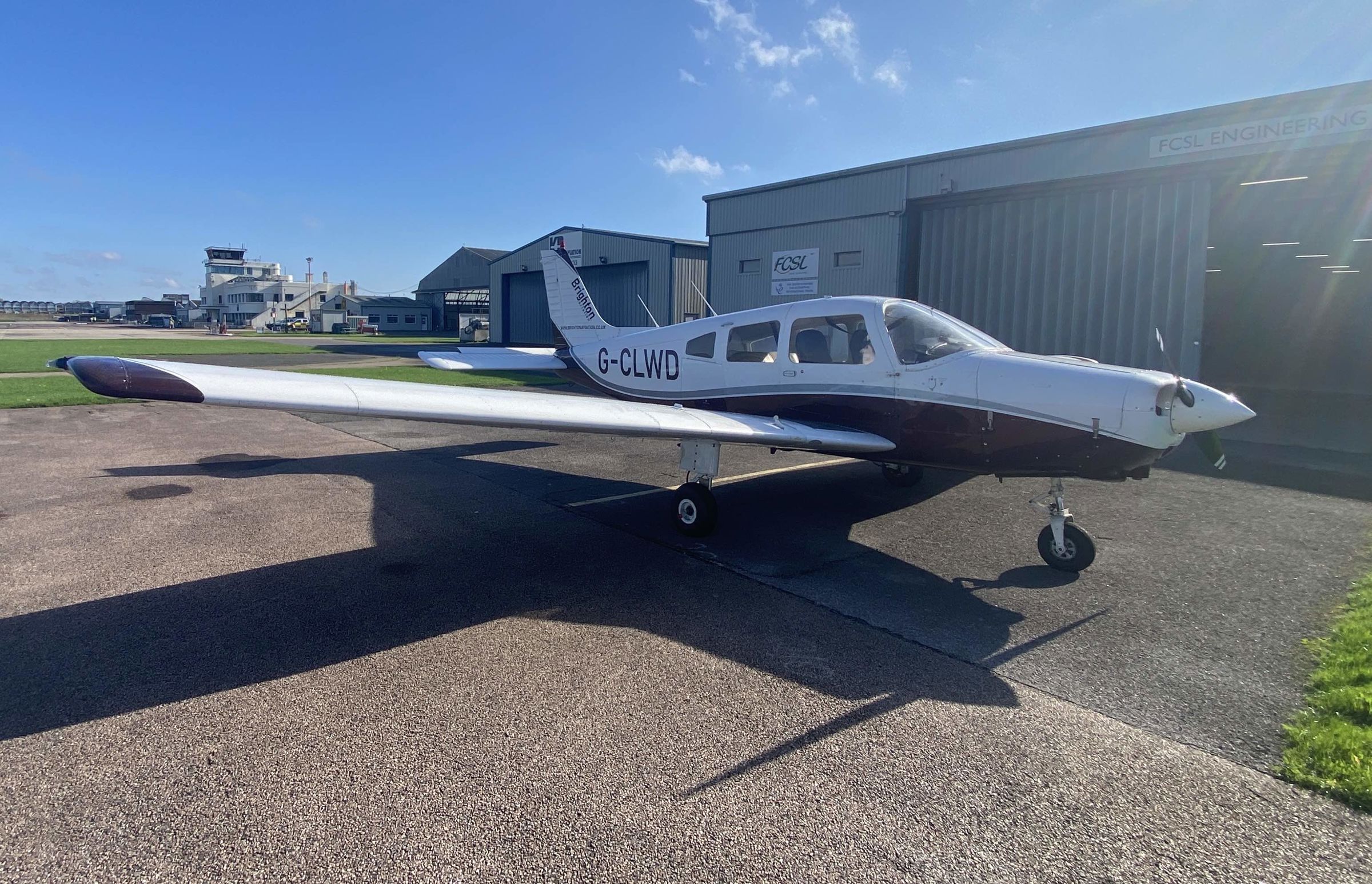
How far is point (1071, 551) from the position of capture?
613 centimetres

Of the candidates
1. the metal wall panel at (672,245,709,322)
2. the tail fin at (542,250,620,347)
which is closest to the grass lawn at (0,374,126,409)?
the tail fin at (542,250,620,347)

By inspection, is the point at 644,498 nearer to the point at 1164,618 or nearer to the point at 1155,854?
the point at 1164,618

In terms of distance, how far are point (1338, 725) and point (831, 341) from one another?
496 cm

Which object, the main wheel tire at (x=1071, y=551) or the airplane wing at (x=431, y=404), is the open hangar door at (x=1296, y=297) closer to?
the main wheel tire at (x=1071, y=551)

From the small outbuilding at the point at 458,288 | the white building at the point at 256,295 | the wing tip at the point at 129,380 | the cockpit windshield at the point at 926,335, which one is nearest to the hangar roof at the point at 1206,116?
the cockpit windshield at the point at 926,335

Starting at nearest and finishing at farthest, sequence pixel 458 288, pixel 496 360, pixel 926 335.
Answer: pixel 926 335 < pixel 496 360 < pixel 458 288

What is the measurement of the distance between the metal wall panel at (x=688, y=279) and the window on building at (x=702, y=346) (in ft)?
69.8

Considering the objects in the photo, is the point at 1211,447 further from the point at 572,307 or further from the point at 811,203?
the point at 811,203

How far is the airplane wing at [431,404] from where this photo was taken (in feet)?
12.8

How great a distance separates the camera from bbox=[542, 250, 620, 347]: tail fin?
11984 mm

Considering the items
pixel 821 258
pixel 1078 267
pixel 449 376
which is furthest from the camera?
pixel 449 376

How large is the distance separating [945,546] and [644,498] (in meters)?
3.49

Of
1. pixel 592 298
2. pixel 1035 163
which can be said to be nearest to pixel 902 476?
pixel 1035 163

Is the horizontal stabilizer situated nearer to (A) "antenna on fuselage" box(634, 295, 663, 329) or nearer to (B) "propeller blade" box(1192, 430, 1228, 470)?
(A) "antenna on fuselage" box(634, 295, 663, 329)
